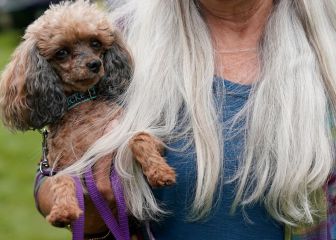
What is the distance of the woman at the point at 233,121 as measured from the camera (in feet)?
10.3

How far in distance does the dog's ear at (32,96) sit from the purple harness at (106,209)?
Answer: 12.6 inches

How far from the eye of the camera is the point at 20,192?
7.37 m

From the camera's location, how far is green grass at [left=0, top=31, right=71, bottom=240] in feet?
21.5

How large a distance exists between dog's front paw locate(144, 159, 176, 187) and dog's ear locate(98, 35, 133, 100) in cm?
44

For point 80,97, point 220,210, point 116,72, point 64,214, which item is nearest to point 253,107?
point 220,210

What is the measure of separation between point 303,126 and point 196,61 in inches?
18.4

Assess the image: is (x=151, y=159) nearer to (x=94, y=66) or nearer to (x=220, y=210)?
(x=220, y=210)

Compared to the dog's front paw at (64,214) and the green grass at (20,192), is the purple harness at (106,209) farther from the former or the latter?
the green grass at (20,192)

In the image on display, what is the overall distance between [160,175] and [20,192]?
177 inches

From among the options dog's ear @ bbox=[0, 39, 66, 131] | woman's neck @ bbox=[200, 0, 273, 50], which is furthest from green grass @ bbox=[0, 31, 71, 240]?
woman's neck @ bbox=[200, 0, 273, 50]

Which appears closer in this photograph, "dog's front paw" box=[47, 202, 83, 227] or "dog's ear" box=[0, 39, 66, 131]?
"dog's front paw" box=[47, 202, 83, 227]

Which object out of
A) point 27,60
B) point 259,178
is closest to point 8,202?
point 27,60

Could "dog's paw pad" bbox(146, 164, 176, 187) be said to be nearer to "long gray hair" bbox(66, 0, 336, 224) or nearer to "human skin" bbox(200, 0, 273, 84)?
"long gray hair" bbox(66, 0, 336, 224)

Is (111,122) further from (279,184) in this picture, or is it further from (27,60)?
(279,184)
